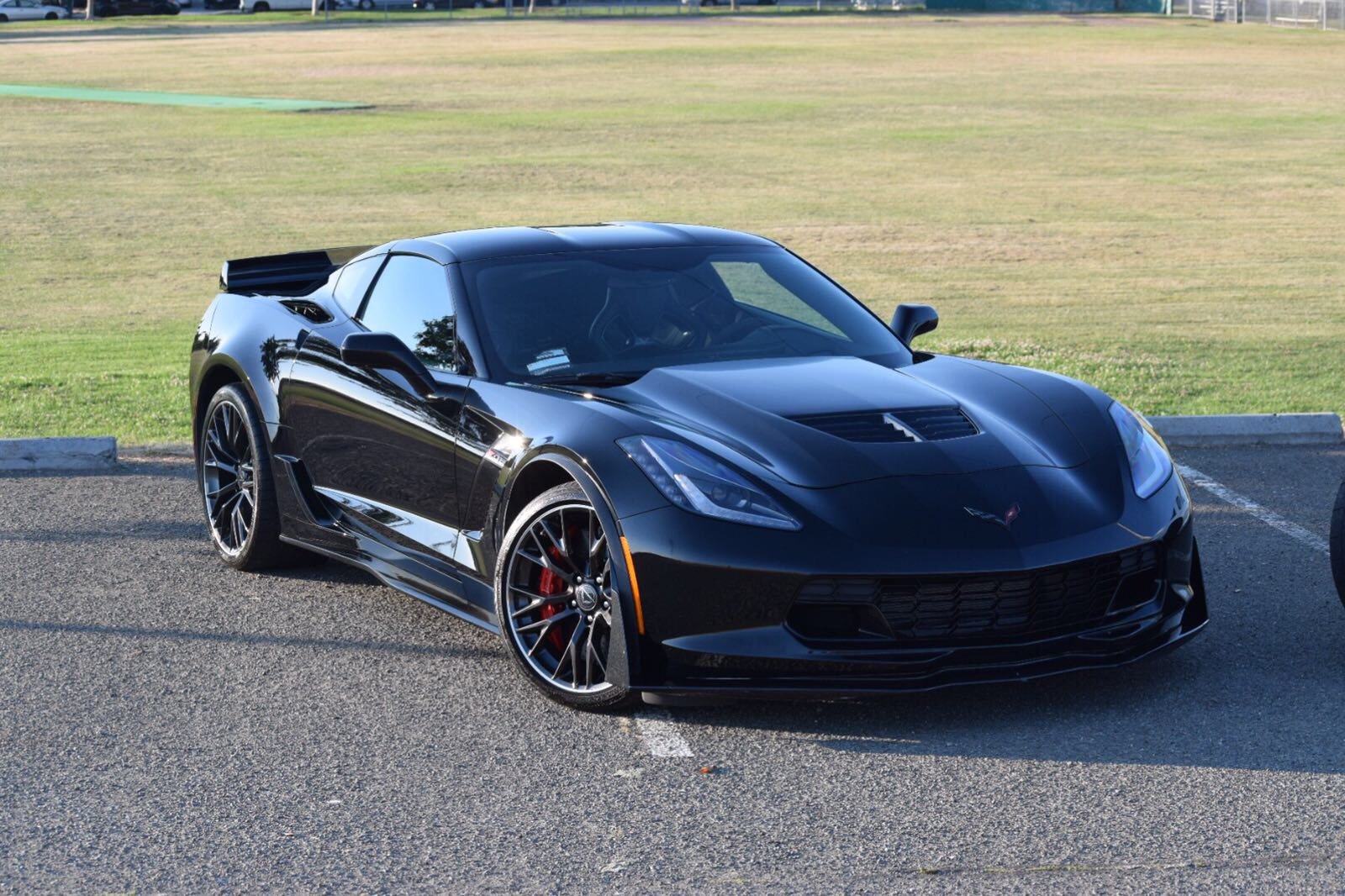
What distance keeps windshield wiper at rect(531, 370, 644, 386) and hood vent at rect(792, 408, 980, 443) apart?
0.71 meters

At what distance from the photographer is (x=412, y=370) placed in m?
6.07

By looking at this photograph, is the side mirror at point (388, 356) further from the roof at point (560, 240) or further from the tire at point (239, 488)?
the tire at point (239, 488)

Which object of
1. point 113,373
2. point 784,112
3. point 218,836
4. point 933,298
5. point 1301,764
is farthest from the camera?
point 784,112

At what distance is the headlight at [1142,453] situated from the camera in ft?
18.0

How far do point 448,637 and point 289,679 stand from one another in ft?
2.14

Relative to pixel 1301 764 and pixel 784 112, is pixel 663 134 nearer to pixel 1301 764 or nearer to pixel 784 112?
pixel 784 112

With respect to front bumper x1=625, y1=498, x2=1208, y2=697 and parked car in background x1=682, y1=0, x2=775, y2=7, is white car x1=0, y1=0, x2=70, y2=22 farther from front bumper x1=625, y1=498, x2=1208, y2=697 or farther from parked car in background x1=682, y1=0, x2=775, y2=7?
front bumper x1=625, y1=498, x2=1208, y2=697

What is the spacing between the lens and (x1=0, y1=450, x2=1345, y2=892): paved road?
13.6ft

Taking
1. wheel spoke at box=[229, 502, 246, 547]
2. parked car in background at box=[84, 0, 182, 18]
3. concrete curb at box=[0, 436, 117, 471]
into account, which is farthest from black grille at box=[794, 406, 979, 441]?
parked car in background at box=[84, 0, 182, 18]

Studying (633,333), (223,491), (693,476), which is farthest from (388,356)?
(223,491)

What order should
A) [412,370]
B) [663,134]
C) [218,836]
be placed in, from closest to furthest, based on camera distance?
1. [218,836]
2. [412,370]
3. [663,134]

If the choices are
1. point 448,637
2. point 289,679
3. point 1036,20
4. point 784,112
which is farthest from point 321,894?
point 1036,20

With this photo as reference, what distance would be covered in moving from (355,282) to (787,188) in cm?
1631

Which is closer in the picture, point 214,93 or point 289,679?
point 289,679
